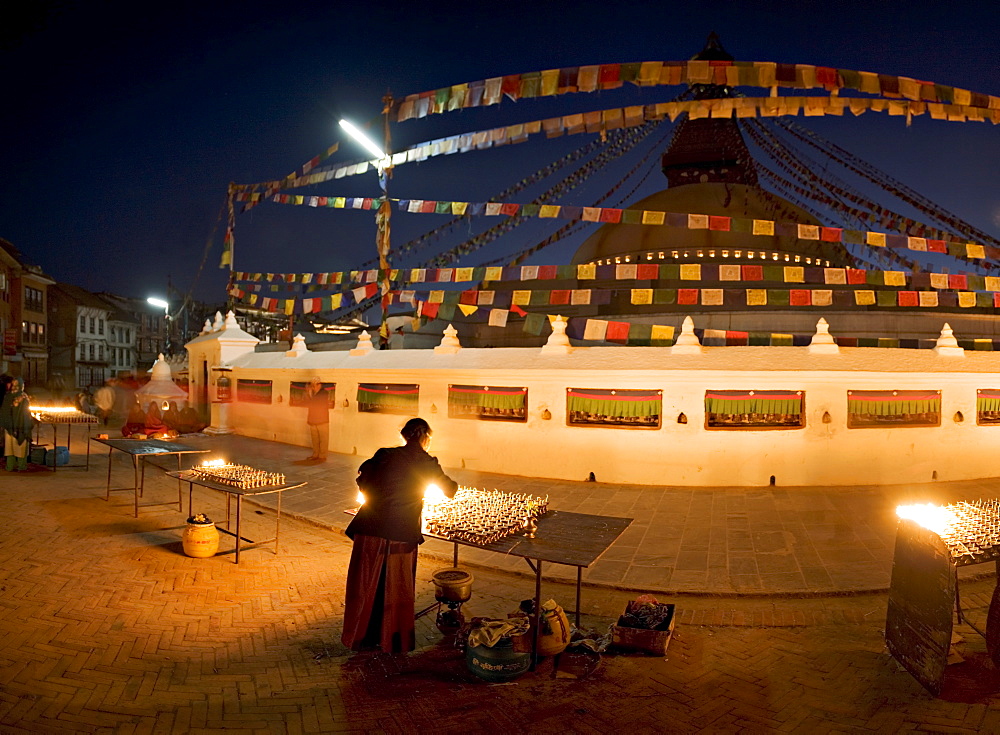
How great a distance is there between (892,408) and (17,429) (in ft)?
52.0

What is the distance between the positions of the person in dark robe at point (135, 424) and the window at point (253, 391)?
2.46 meters

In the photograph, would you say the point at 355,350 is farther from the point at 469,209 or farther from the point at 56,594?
the point at 56,594

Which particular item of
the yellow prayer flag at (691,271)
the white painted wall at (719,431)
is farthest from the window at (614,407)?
the yellow prayer flag at (691,271)

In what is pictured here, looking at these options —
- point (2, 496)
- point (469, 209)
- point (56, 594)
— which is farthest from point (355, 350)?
point (56, 594)

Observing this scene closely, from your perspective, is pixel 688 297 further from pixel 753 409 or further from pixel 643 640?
pixel 643 640

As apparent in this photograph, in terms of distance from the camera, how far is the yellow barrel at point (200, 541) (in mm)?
6438

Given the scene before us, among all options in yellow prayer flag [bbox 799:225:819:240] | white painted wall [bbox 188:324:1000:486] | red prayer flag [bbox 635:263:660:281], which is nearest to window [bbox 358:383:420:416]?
white painted wall [bbox 188:324:1000:486]

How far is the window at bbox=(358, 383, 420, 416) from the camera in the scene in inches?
478

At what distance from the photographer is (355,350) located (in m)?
13.8

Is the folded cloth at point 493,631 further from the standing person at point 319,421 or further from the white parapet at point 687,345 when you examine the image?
the standing person at point 319,421

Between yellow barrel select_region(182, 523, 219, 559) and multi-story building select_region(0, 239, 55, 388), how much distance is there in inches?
1446

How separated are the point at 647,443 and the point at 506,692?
6.67 metres

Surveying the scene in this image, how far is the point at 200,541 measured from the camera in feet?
21.1

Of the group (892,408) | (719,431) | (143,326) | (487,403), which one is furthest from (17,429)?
(143,326)
